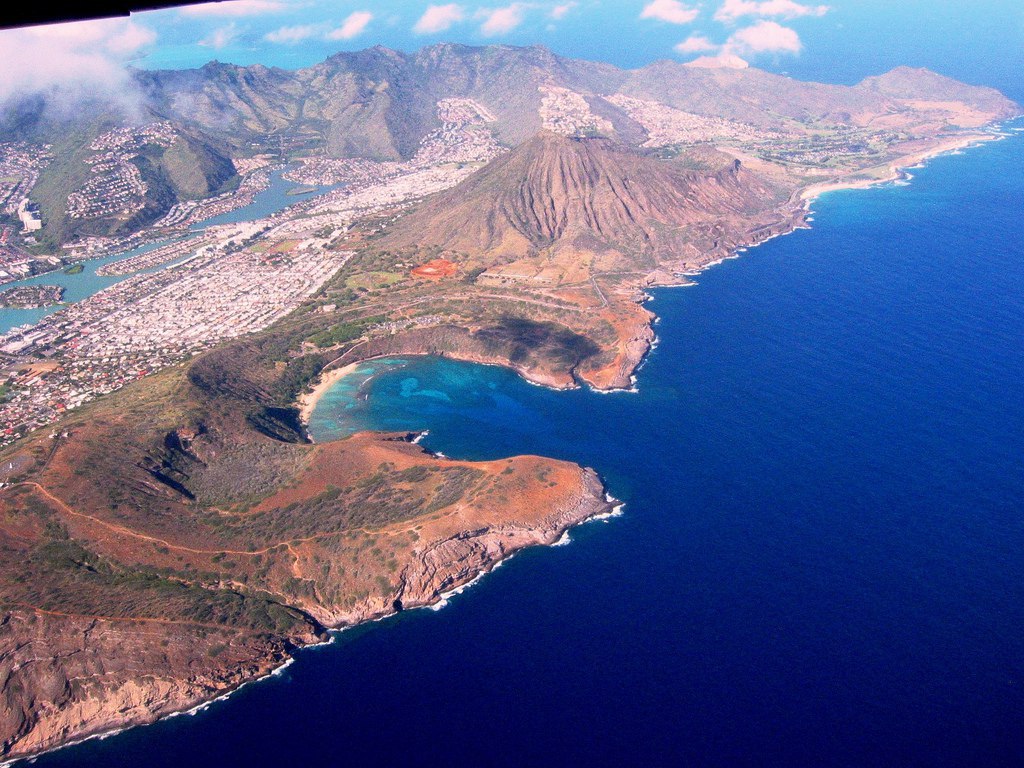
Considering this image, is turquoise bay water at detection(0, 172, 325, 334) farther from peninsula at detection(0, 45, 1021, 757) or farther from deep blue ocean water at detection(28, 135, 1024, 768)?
deep blue ocean water at detection(28, 135, 1024, 768)

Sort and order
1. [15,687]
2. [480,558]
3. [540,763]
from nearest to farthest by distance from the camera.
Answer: [540,763] → [15,687] → [480,558]

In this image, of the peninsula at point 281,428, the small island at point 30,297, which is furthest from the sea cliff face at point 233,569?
the small island at point 30,297

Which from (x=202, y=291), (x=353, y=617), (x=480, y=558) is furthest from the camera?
(x=202, y=291)

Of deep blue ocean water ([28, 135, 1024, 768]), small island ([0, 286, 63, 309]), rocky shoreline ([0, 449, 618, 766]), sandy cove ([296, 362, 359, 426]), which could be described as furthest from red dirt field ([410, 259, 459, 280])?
rocky shoreline ([0, 449, 618, 766])

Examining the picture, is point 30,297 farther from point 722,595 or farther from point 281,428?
point 722,595

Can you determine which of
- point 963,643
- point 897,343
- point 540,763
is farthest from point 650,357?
point 540,763

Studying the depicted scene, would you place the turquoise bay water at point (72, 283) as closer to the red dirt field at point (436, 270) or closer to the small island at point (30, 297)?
the small island at point (30, 297)

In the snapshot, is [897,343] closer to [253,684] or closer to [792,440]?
[792,440]
